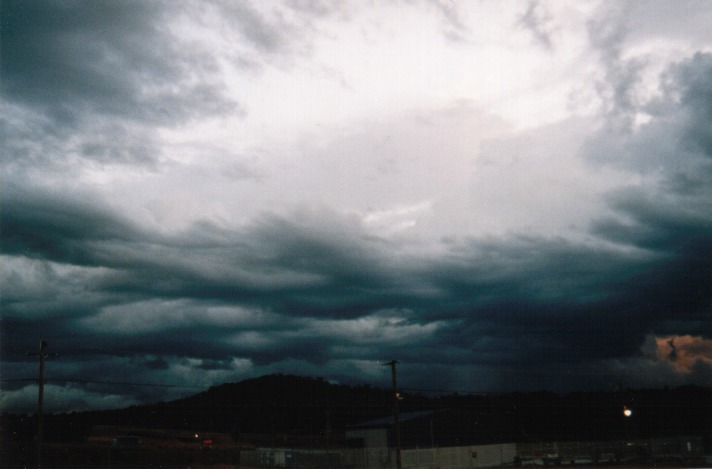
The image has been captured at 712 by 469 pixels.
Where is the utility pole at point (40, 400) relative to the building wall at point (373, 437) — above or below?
above

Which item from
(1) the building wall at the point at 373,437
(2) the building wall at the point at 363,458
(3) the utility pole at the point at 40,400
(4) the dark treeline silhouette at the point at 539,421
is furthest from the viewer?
(4) the dark treeline silhouette at the point at 539,421

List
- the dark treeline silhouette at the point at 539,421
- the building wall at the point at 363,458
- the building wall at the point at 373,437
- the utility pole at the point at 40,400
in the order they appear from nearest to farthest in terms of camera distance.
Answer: the utility pole at the point at 40,400 < the building wall at the point at 363,458 < the building wall at the point at 373,437 < the dark treeline silhouette at the point at 539,421

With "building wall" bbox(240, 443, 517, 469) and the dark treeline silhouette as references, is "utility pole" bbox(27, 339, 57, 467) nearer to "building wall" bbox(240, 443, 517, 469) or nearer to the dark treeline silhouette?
"building wall" bbox(240, 443, 517, 469)

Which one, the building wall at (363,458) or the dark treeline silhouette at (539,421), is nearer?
the building wall at (363,458)

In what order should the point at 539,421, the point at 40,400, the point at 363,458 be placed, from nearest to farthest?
the point at 40,400
the point at 363,458
the point at 539,421

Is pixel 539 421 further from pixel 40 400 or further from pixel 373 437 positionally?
pixel 40 400

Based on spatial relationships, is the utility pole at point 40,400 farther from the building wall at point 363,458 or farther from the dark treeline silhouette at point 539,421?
the dark treeline silhouette at point 539,421

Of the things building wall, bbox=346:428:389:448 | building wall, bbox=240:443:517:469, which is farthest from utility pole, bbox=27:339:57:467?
building wall, bbox=346:428:389:448

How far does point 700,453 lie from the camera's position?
9131cm

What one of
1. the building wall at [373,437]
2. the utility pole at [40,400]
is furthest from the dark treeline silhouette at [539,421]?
the utility pole at [40,400]

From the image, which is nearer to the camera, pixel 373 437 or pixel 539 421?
pixel 373 437

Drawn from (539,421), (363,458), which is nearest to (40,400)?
(363,458)

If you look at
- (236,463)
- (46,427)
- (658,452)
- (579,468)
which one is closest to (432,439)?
(579,468)

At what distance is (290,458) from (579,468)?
3587 centimetres
